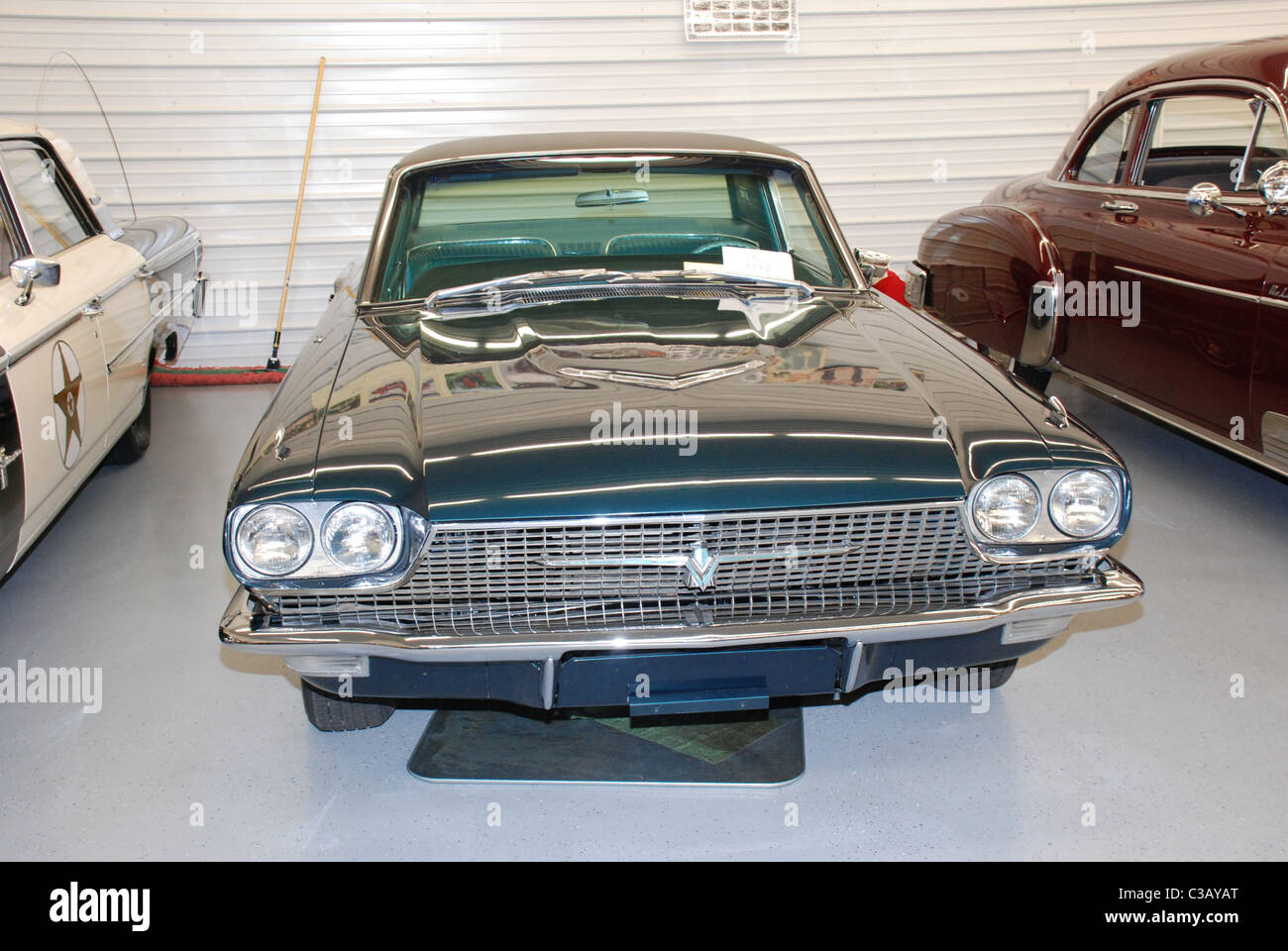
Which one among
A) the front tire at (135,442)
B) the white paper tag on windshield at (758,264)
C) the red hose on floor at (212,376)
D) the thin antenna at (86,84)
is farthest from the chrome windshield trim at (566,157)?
the thin antenna at (86,84)

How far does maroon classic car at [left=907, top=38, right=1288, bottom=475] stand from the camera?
9.99ft

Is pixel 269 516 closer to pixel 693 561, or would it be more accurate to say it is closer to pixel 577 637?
pixel 577 637

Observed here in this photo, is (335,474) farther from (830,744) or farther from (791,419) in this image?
(830,744)

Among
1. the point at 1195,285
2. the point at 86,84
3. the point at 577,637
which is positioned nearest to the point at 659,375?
the point at 577,637

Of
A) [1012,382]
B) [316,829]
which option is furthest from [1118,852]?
[316,829]

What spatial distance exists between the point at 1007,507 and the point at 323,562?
121 centimetres

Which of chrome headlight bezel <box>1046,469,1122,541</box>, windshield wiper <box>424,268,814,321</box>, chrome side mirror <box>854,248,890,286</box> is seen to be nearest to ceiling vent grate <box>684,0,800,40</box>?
chrome side mirror <box>854,248,890,286</box>

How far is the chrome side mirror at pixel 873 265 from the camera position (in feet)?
9.99

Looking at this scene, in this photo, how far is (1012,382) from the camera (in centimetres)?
222

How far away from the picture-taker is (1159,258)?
343 centimetres

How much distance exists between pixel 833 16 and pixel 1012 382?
169 inches

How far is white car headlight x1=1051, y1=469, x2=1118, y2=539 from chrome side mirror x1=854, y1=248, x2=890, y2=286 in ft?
4.08

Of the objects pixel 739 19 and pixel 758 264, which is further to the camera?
pixel 739 19

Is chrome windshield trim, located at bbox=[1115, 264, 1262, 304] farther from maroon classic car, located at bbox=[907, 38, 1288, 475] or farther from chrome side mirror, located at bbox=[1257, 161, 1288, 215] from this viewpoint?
chrome side mirror, located at bbox=[1257, 161, 1288, 215]
